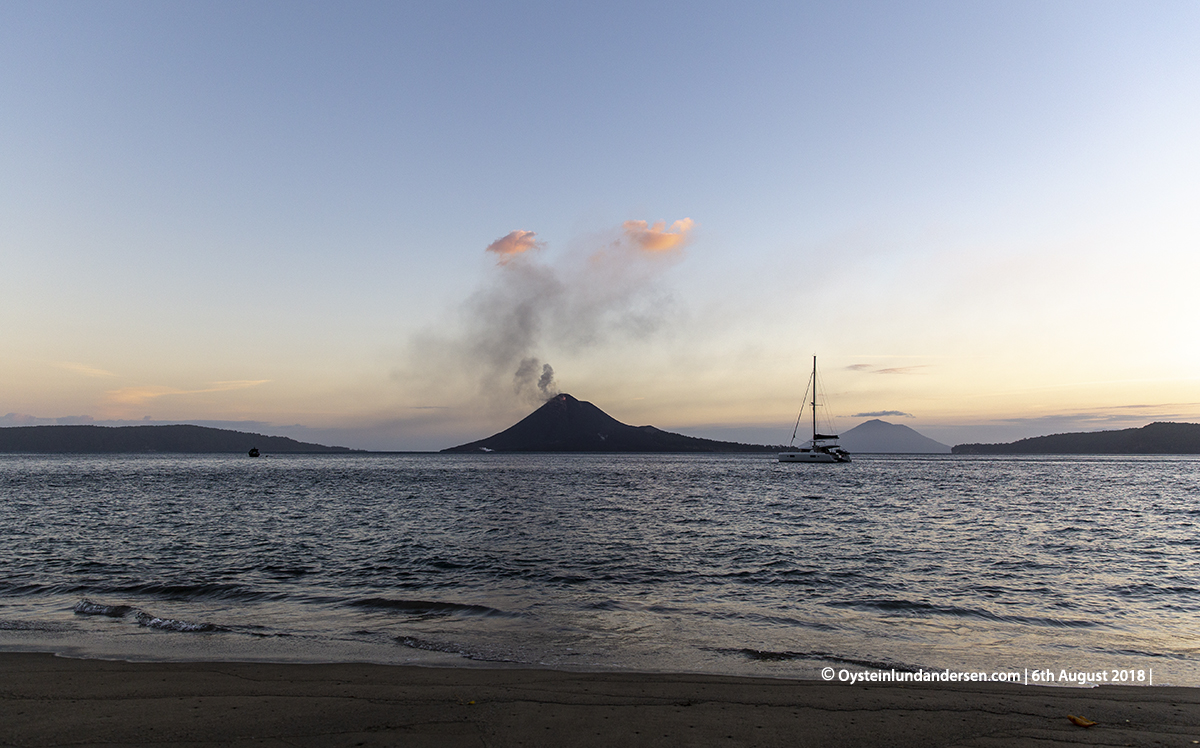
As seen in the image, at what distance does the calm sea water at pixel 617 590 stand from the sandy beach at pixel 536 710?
5.40ft

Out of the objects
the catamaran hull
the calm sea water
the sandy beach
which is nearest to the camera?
the sandy beach

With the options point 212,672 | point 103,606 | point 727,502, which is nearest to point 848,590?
point 212,672

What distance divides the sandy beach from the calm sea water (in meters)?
1.64

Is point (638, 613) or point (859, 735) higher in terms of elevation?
point (859, 735)

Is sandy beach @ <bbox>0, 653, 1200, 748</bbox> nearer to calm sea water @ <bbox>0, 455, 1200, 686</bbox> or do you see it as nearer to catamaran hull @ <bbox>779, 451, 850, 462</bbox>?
calm sea water @ <bbox>0, 455, 1200, 686</bbox>

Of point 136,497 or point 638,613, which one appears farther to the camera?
point 136,497

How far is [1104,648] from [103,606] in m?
23.9

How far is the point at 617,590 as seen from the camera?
19016 millimetres

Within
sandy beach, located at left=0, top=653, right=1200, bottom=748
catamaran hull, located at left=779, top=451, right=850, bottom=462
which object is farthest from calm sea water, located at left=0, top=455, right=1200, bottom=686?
catamaran hull, located at left=779, top=451, right=850, bottom=462

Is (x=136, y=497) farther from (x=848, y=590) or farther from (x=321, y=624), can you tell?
(x=848, y=590)

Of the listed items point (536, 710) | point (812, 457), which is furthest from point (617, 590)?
point (812, 457)

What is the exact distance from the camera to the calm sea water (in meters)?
12.7

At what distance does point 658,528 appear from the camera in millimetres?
34656

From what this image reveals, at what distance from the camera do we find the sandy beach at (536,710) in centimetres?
771
